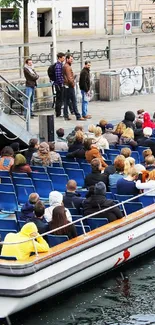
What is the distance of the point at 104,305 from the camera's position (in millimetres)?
15969

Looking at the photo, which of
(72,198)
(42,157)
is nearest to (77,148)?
(42,157)

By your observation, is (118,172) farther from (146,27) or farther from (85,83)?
(146,27)

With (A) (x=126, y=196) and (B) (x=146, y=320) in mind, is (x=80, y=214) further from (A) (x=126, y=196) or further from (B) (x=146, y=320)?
(B) (x=146, y=320)

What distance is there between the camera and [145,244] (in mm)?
17844

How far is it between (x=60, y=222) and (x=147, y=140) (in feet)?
21.9

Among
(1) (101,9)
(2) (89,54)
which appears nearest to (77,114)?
(2) (89,54)

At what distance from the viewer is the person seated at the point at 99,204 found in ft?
55.5

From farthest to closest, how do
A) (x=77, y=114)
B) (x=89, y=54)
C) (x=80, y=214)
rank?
(x=89, y=54), (x=77, y=114), (x=80, y=214)

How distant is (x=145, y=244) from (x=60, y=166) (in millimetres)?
3146

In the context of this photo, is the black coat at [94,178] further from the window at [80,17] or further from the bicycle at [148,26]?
the window at [80,17]

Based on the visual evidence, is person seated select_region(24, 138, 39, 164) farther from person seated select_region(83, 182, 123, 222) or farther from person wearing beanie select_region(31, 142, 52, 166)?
person seated select_region(83, 182, 123, 222)

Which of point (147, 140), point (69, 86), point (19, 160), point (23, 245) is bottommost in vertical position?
point (23, 245)

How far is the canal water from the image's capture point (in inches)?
606

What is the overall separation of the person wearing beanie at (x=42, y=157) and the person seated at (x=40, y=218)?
4236 mm
